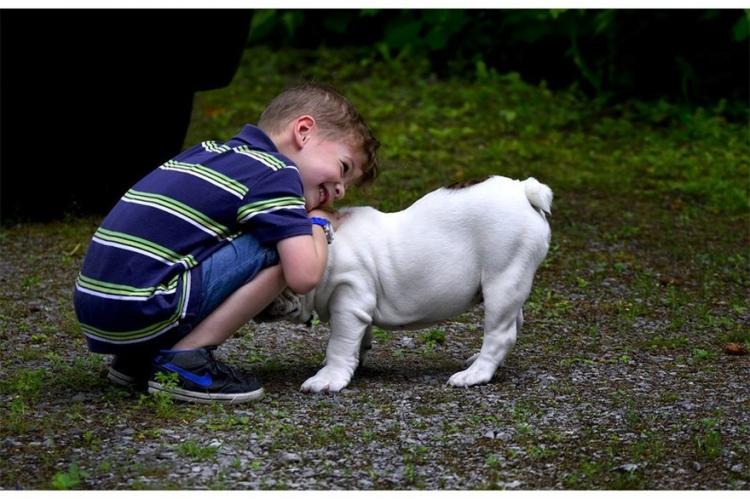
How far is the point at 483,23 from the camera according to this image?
33.4 feet

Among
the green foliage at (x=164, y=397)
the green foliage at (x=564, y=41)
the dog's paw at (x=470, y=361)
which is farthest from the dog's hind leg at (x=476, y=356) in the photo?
the green foliage at (x=564, y=41)

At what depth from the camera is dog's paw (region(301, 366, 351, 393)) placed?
13.0 ft

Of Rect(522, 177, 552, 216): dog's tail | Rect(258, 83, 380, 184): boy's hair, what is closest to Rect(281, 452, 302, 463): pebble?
Rect(258, 83, 380, 184): boy's hair

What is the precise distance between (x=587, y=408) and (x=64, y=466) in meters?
1.57

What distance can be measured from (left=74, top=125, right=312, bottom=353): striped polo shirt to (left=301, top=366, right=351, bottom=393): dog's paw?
1.50 feet

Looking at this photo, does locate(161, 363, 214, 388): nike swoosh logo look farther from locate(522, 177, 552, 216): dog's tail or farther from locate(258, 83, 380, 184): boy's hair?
locate(522, 177, 552, 216): dog's tail

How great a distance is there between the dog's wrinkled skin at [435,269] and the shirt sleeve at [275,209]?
10.8 inches

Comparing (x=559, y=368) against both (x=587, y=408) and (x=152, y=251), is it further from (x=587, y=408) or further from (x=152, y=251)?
(x=152, y=251)

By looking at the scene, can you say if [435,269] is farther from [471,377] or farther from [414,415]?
[414,415]

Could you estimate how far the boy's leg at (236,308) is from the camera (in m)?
3.80

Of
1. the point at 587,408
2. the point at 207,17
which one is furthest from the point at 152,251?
the point at 207,17

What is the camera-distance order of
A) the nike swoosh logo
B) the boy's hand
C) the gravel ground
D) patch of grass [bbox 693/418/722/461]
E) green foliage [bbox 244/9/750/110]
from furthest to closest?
green foliage [bbox 244/9/750/110] → the boy's hand → the nike swoosh logo → patch of grass [bbox 693/418/722/461] → the gravel ground

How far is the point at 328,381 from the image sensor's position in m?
3.98

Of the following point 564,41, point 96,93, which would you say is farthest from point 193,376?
point 564,41
